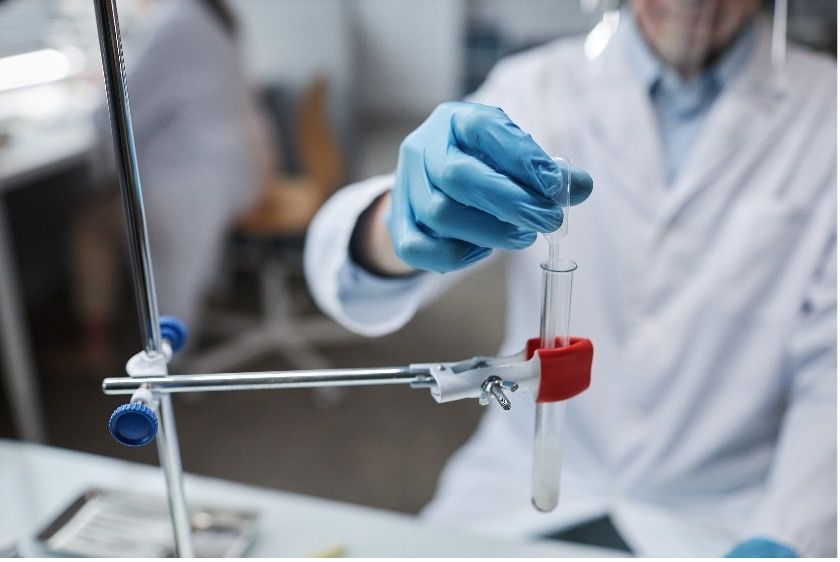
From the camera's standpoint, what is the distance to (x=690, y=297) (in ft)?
3.04

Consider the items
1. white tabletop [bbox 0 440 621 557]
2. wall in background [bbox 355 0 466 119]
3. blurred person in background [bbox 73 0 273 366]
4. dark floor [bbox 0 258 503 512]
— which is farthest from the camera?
wall in background [bbox 355 0 466 119]

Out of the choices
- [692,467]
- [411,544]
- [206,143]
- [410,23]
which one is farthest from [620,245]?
[410,23]

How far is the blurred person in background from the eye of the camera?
2.06 metres

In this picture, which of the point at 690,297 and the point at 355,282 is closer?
the point at 355,282

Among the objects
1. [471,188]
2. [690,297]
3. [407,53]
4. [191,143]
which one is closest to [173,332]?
[471,188]

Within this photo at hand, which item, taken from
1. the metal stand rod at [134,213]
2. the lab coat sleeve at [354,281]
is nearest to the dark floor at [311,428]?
the lab coat sleeve at [354,281]

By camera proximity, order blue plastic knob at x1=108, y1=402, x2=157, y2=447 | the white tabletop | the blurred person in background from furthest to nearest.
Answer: the blurred person in background, the white tabletop, blue plastic knob at x1=108, y1=402, x2=157, y2=447

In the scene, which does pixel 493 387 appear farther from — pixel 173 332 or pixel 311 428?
pixel 311 428

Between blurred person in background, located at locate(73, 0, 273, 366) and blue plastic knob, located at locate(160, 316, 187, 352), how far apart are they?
1.58 meters

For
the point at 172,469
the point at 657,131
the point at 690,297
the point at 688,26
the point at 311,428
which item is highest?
the point at 688,26

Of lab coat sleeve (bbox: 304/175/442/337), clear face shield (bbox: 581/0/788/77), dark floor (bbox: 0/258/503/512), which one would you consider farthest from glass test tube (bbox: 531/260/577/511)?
dark floor (bbox: 0/258/503/512)

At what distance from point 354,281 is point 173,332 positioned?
0.28m

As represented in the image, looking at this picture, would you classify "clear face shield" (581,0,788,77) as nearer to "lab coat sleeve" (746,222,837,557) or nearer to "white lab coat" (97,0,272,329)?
"lab coat sleeve" (746,222,837,557)

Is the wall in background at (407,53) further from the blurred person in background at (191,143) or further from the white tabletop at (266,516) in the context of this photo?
the white tabletop at (266,516)
